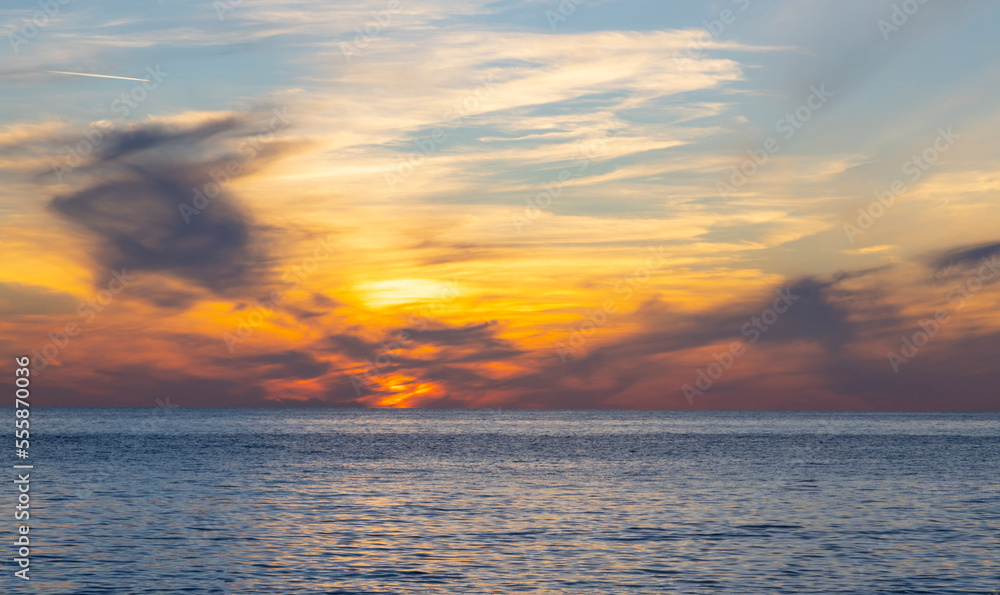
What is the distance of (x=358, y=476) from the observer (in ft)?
227

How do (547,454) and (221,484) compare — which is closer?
(221,484)

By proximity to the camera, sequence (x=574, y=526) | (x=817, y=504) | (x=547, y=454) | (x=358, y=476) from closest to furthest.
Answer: (x=574, y=526)
(x=817, y=504)
(x=358, y=476)
(x=547, y=454)

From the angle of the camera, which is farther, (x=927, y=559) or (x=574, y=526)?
(x=574, y=526)

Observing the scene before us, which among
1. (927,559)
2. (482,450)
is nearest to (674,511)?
(927,559)

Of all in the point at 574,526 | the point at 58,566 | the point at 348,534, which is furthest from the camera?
the point at 574,526

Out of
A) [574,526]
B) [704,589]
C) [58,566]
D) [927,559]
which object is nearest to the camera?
[704,589]

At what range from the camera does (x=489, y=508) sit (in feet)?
158

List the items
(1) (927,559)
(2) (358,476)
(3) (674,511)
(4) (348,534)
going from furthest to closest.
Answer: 1. (2) (358,476)
2. (3) (674,511)
3. (4) (348,534)
4. (1) (927,559)

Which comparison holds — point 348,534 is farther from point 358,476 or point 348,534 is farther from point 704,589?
point 358,476

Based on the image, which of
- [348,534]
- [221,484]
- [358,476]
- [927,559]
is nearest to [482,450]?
[358,476]

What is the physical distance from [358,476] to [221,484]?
1138 centimetres

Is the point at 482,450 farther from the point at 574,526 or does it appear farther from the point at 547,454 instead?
the point at 574,526

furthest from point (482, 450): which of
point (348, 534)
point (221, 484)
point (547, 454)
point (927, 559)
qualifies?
point (927, 559)

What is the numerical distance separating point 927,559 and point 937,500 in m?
22.0
